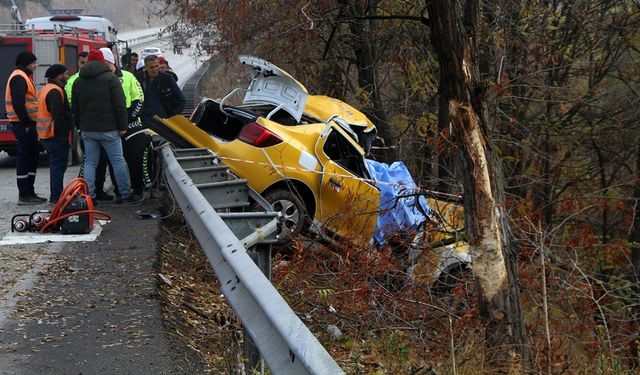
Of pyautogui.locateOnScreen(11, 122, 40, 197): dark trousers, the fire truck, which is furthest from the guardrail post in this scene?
the fire truck

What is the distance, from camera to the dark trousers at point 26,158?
37.5ft

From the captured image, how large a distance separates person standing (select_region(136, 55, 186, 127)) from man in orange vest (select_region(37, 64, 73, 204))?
1564 mm

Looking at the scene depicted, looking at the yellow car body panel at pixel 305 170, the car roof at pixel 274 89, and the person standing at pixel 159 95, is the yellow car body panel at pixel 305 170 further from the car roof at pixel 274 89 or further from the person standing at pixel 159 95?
the person standing at pixel 159 95

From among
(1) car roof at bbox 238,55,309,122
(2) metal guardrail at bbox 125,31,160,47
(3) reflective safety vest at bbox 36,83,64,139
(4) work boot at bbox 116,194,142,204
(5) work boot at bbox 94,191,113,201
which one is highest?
(1) car roof at bbox 238,55,309,122

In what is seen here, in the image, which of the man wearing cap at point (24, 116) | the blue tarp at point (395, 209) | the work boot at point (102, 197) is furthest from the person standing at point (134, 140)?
the blue tarp at point (395, 209)

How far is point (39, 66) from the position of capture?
16234 mm

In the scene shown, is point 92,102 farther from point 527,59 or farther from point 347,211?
point 527,59

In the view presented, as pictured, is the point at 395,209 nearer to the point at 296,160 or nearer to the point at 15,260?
the point at 296,160

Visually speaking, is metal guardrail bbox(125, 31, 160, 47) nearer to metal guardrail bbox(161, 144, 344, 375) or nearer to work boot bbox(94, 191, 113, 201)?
work boot bbox(94, 191, 113, 201)

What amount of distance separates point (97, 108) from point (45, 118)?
3.13ft

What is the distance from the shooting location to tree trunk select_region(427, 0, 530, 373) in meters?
6.41

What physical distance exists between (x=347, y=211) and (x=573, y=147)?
362 inches

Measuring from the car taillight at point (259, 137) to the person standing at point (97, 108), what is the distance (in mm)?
1487

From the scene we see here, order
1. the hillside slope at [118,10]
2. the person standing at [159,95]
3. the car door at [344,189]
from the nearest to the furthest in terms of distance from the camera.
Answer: the car door at [344,189]
the person standing at [159,95]
the hillside slope at [118,10]
